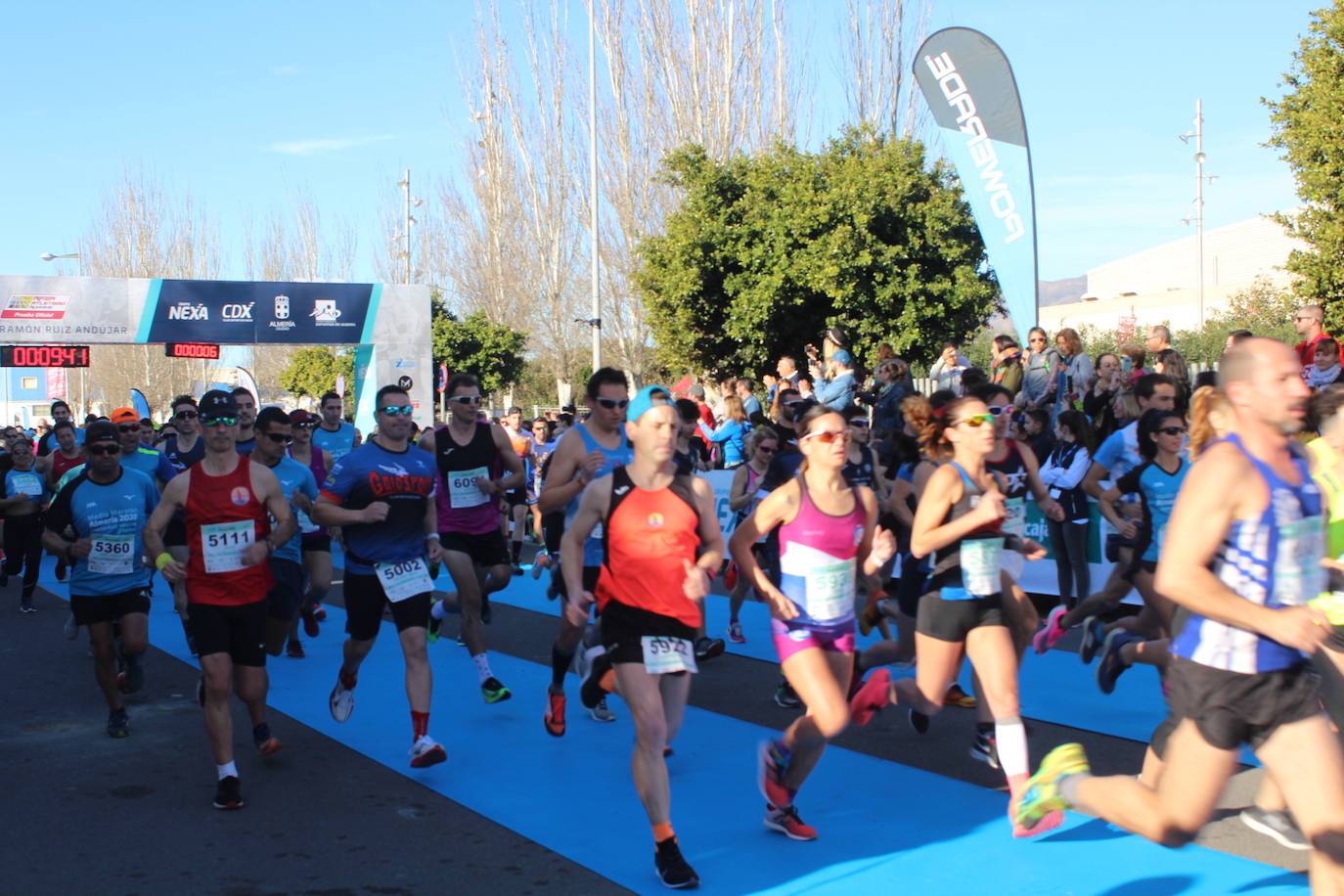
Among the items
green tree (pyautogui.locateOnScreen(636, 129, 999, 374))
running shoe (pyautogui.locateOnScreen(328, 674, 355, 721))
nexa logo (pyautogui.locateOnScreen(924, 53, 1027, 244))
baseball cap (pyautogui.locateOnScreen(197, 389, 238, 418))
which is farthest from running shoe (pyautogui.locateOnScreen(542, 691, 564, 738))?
green tree (pyautogui.locateOnScreen(636, 129, 999, 374))

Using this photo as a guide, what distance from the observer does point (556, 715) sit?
664 cm

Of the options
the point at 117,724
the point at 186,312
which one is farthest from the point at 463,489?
the point at 186,312

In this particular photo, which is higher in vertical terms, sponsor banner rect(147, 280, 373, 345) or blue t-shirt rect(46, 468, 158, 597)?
sponsor banner rect(147, 280, 373, 345)

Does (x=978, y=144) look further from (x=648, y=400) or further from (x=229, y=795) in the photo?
(x=229, y=795)

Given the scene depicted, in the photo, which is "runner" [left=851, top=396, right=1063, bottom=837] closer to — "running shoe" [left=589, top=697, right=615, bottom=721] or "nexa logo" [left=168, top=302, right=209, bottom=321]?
"running shoe" [left=589, top=697, right=615, bottom=721]

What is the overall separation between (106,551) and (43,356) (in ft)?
62.8

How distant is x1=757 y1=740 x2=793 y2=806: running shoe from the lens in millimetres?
4984

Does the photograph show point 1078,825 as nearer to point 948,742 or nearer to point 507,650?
point 948,742

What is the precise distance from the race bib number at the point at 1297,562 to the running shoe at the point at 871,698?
5.92 ft

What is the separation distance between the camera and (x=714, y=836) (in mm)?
5137

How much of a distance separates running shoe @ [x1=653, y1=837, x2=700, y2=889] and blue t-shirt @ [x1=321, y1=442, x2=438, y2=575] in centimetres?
247

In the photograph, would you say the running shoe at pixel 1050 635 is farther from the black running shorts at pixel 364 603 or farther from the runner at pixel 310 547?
the runner at pixel 310 547

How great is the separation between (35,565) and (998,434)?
10467 millimetres

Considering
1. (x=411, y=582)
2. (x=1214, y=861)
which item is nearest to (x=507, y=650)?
(x=411, y=582)
